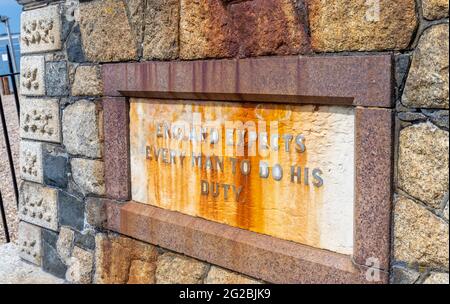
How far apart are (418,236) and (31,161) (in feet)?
9.08

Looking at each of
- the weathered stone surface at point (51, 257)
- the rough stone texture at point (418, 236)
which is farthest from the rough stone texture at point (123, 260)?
the rough stone texture at point (418, 236)

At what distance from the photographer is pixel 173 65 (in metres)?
2.62

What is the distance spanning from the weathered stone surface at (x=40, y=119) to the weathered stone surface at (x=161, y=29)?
1010mm

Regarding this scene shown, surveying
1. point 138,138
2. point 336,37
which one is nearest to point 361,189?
point 336,37

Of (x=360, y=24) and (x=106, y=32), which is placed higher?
(x=106, y=32)

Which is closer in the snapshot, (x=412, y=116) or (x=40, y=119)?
(x=412, y=116)

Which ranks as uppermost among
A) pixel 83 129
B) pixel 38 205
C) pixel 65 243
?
pixel 83 129

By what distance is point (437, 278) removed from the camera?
183 centimetres

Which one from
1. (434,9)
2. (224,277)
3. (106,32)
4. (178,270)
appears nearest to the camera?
(434,9)

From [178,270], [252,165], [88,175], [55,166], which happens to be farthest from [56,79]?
[252,165]

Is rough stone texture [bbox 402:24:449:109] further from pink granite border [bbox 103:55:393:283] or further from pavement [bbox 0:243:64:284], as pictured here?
pavement [bbox 0:243:64:284]

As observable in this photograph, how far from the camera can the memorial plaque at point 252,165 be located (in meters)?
2.12

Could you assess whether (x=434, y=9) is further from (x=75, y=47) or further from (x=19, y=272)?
(x=19, y=272)

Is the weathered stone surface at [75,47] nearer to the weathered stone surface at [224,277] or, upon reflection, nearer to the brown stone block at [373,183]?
the weathered stone surface at [224,277]
